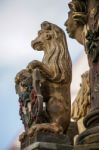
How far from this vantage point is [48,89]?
6.25m

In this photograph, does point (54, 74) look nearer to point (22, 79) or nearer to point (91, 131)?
point (22, 79)

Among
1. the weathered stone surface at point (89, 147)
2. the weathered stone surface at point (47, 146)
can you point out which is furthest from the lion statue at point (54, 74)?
the weathered stone surface at point (89, 147)

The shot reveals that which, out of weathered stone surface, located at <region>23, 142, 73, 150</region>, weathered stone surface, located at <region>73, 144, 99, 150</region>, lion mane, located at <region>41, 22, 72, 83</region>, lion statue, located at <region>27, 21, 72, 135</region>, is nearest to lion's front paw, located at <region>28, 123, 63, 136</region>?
lion statue, located at <region>27, 21, 72, 135</region>

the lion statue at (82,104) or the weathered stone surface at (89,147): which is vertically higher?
the weathered stone surface at (89,147)

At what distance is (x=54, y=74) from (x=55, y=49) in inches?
15.9

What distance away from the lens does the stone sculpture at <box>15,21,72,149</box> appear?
5980 mm

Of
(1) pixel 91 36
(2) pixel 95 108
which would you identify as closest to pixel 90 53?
(1) pixel 91 36

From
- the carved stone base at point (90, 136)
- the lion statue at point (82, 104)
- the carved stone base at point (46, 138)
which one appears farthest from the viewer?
the lion statue at point (82, 104)

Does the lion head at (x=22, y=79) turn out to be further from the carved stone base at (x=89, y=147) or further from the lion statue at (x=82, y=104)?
the carved stone base at (x=89, y=147)

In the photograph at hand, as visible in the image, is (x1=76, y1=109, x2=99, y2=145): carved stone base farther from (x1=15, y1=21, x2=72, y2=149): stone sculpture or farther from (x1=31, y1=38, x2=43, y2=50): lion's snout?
(x1=31, y1=38, x2=43, y2=50): lion's snout

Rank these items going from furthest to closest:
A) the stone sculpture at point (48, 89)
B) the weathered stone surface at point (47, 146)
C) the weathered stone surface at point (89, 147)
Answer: the stone sculpture at point (48, 89)
the weathered stone surface at point (47, 146)
the weathered stone surface at point (89, 147)

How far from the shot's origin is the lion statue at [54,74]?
608 centimetres

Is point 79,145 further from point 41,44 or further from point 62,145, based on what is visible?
point 41,44

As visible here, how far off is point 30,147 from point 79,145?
0.84 metres
